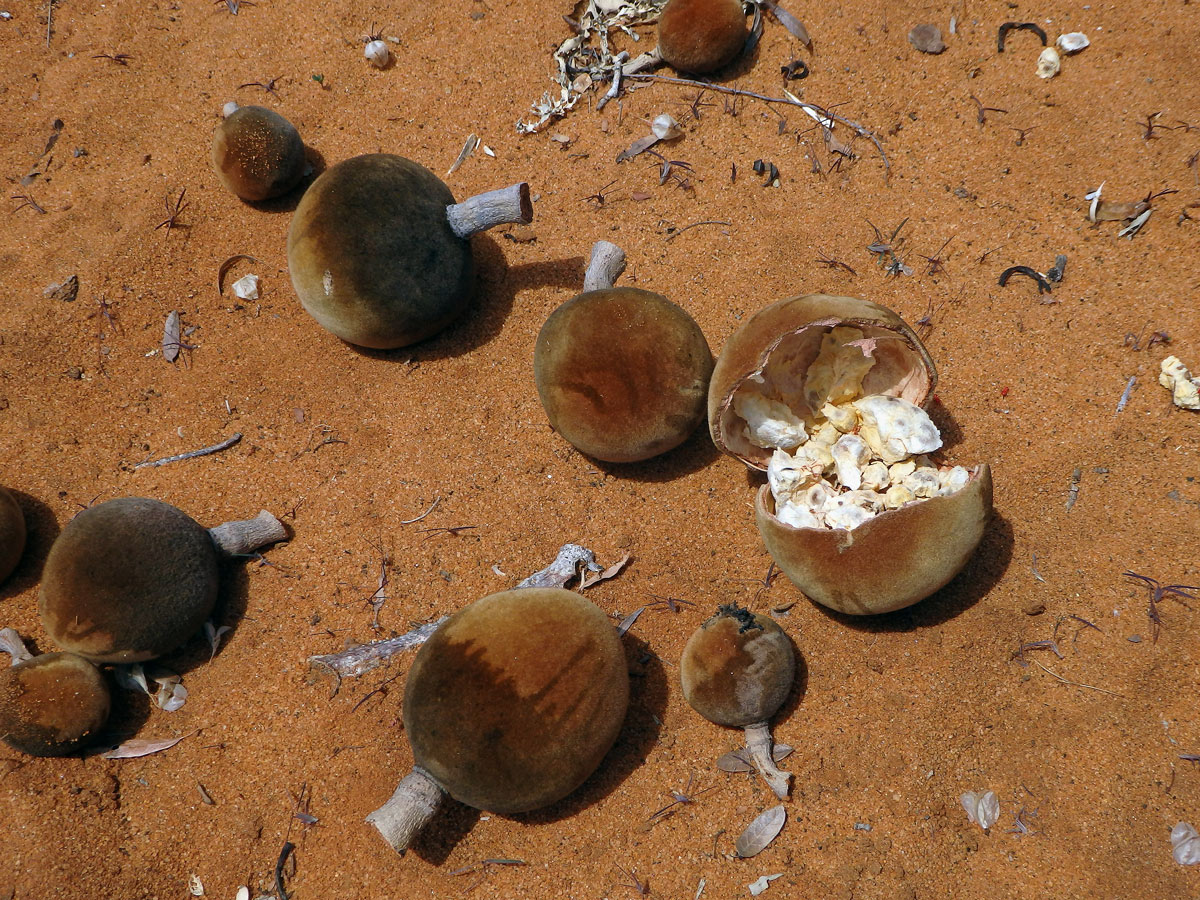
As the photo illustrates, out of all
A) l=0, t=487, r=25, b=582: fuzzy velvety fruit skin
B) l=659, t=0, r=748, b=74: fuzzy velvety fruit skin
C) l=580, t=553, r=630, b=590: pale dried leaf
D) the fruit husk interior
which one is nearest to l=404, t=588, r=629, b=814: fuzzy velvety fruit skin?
l=580, t=553, r=630, b=590: pale dried leaf

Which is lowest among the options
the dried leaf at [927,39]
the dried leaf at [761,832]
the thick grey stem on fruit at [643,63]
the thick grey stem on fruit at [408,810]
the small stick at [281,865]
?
the dried leaf at [761,832]

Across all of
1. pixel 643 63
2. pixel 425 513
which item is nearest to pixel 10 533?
pixel 425 513

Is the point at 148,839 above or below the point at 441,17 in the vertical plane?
below

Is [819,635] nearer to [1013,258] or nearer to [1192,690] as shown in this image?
[1192,690]

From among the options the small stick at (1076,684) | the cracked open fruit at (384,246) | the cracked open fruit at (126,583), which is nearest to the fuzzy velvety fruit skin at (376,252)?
the cracked open fruit at (384,246)

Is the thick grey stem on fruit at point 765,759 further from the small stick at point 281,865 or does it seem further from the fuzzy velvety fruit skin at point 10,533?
the fuzzy velvety fruit skin at point 10,533

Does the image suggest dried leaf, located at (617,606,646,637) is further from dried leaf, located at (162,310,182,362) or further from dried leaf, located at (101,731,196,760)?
dried leaf, located at (162,310,182,362)

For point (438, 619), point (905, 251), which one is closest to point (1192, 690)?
point (905, 251)
